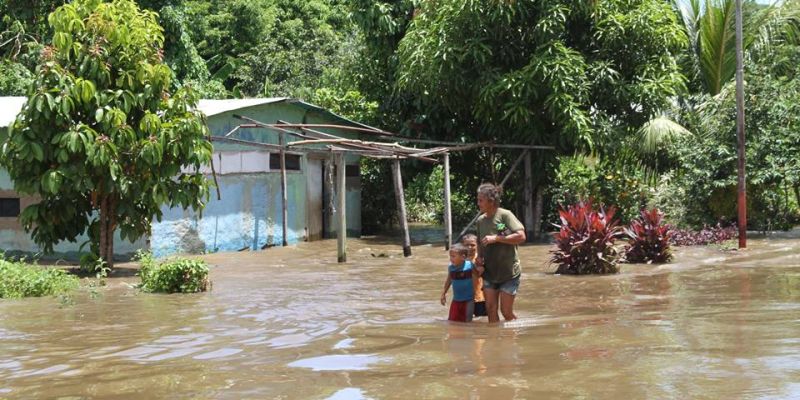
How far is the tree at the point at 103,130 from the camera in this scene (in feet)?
41.7

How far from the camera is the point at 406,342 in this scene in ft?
25.2

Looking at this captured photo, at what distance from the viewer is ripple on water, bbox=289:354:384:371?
6.57 metres

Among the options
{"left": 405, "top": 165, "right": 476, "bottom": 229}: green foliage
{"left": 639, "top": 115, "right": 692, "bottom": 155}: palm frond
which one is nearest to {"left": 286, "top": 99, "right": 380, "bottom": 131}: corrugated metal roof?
{"left": 405, "top": 165, "right": 476, "bottom": 229}: green foliage

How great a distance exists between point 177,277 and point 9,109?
6708 mm

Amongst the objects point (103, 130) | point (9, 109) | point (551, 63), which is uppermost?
point (551, 63)

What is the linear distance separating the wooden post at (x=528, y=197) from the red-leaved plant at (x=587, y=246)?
6909 millimetres

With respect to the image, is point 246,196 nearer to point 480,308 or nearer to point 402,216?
point 402,216

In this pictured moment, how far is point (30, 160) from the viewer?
→ 41.5 ft

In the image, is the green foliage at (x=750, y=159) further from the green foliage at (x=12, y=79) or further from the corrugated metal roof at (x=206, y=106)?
the green foliage at (x=12, y=79)

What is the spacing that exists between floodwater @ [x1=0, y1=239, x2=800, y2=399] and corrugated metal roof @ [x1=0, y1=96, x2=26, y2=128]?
13.2 ft

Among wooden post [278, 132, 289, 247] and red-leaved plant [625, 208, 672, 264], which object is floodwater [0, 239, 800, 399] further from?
wooden post [278, 132, 289, 247]

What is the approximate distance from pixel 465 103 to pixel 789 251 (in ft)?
26.3

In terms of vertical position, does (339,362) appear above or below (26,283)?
below

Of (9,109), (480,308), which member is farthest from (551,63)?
(480,308)
